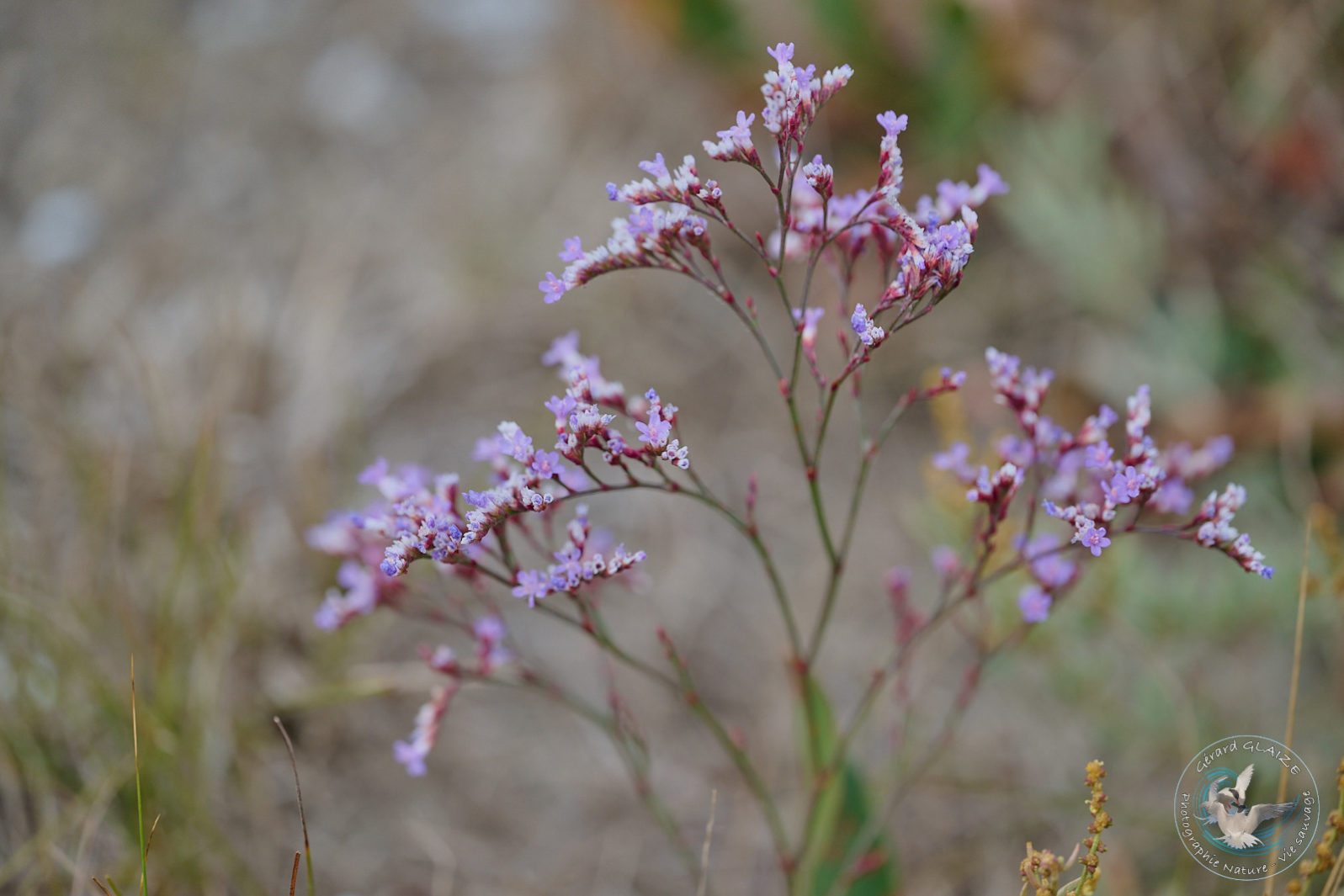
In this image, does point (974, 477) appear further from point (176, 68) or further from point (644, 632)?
point (176, 68)

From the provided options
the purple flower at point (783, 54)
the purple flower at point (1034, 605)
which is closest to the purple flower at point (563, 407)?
the purple flower at point (783, 54)

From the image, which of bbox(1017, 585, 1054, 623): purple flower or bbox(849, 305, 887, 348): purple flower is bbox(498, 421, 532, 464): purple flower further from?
bbox(1017, 585, 1054, 623): purple flower

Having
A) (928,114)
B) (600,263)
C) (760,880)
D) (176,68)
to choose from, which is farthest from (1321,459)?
(176,68)

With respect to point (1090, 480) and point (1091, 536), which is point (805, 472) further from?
point (1090, 480)

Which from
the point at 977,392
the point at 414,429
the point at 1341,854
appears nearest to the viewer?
the point at 1341,854

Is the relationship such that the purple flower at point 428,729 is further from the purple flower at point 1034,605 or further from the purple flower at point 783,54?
the purple flower at point 783,54
